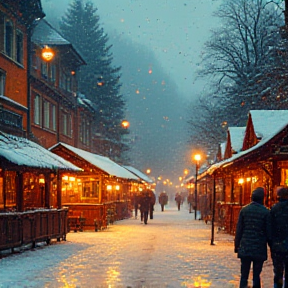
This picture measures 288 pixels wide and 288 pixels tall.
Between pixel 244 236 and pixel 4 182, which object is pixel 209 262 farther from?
pixel 4 182

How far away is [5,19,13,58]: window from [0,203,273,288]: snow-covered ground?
12.1 meters

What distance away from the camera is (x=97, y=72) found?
2766 inches

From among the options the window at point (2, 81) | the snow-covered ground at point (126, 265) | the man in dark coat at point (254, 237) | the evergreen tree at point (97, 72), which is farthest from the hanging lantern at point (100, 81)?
the man in dark coat at point (254, 237)

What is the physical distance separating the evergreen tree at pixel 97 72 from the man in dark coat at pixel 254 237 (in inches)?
2330

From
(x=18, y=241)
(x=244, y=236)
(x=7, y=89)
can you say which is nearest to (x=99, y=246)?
(x=18, y=241)

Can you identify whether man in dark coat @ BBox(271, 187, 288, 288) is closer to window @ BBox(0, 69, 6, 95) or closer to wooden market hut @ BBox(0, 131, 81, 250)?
wooden market hut @ BBox(0, 131, 81, 250)

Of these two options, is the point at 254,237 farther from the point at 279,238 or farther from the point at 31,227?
the point at 31,227

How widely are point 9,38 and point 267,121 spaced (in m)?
13.4

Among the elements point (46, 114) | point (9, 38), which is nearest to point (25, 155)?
point (9, 38)

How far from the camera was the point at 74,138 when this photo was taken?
151 ft

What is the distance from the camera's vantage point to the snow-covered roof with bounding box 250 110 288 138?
76.6ft

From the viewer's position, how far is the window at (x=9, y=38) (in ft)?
93.9

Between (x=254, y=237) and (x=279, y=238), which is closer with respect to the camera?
(x=254, y=237)

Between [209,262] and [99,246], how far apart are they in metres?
5.39
